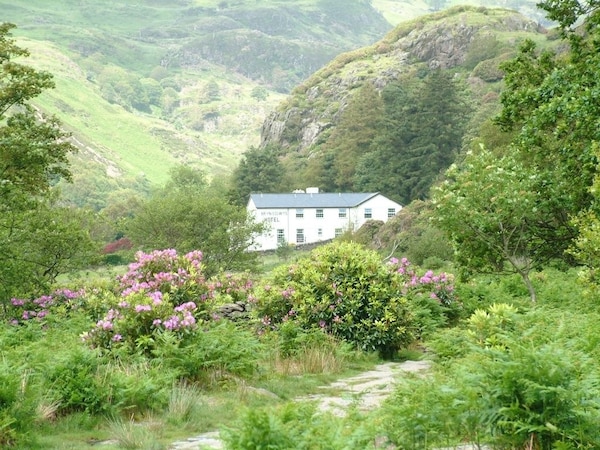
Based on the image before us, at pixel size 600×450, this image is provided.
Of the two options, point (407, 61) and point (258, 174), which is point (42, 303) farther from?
point (407, 61)

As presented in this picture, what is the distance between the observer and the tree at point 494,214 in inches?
598

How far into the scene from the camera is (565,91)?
13727mm

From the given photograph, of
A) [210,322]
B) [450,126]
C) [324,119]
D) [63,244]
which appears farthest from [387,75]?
[210,322]

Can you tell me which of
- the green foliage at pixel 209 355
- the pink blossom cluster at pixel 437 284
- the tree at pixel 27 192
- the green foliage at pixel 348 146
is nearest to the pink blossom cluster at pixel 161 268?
the green foliage at pixel 209 355

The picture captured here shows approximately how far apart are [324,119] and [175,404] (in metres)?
108

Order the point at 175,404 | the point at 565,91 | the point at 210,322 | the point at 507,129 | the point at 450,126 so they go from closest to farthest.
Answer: the point at 175,404 < the point at 210,322 < the point at 565,91 < the point at 507,129 < the point at 450,126

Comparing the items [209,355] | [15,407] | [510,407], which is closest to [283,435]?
[510,407]

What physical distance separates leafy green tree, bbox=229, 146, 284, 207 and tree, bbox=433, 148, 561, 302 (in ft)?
223

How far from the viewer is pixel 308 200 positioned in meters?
74.0

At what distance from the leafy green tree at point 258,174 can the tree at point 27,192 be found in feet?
211

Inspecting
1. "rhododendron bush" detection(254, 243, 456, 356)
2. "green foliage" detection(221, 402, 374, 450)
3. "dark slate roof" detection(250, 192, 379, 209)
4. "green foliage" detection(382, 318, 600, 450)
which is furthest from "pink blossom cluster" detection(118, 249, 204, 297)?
"dark slate roof" detection(250, 192, 379, 209)

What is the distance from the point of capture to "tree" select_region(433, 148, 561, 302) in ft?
49.8

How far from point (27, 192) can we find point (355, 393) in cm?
1239

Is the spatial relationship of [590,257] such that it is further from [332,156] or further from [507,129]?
[332,156]
